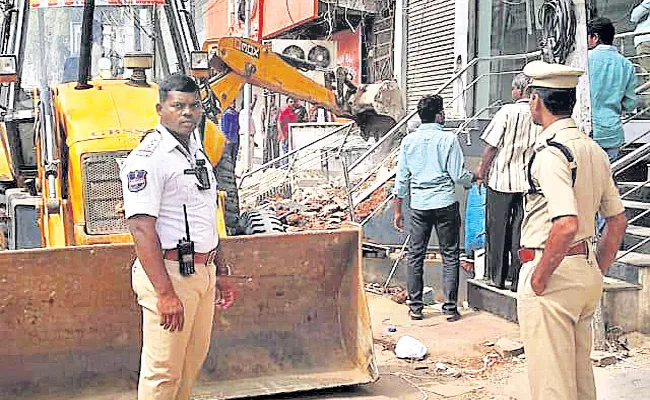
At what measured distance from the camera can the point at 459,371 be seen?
6465 mm

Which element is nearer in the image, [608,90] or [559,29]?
[559,29]

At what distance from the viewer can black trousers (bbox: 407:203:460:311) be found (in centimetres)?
781

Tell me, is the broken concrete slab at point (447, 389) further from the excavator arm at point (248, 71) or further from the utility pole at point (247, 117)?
the utility pole at point (247, 117)

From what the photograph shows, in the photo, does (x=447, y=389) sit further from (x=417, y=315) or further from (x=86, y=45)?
(x=86, y=45)

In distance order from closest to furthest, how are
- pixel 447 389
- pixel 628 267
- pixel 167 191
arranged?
1. pixel 167 191
2. pixel 447 389
3. pixel 628 267

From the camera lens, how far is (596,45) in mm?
7395

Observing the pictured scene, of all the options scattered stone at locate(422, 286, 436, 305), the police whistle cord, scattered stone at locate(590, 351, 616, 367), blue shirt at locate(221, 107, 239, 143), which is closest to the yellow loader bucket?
scattered stone at locate(590, 351, 616, 367)

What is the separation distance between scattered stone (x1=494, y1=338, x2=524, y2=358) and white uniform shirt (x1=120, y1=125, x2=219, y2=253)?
313cm

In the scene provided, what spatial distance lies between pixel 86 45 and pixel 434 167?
306cm

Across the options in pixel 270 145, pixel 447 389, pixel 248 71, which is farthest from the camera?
pixel 270 145

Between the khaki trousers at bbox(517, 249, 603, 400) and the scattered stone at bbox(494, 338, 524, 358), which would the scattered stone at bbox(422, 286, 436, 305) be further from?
the khaki trousers at bbox(517, 249, 603, 400)

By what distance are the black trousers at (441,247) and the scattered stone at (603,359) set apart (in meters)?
1.73

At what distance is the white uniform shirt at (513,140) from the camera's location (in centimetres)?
712

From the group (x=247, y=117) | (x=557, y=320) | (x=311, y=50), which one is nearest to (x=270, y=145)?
(x=311, y=50)
